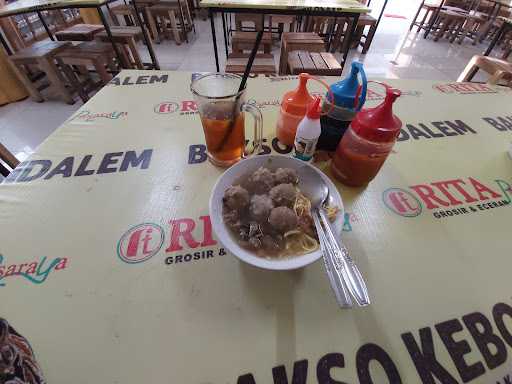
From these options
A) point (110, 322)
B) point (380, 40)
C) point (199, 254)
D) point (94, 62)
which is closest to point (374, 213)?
point (199, 254)

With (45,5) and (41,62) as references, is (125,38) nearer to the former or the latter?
(45,5)

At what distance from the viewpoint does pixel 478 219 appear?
1.75 feet

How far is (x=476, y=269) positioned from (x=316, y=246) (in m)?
0.34

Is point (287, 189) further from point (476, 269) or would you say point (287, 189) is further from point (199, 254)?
point (476, 269)

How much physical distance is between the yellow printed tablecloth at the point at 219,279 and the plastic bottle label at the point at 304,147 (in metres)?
0.12

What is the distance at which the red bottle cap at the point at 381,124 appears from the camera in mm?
450

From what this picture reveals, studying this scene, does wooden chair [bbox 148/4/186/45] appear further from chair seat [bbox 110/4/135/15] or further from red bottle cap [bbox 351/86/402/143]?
red bottle cap [bbox 351/86/402/143]

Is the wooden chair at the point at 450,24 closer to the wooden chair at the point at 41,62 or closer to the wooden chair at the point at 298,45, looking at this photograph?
the wooden chair at the point at 298,45

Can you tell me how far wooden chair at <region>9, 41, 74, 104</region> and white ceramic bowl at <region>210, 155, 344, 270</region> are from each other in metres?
2.27

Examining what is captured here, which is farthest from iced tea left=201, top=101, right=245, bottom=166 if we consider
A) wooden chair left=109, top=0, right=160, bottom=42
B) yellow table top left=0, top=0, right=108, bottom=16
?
wooden chair left=109, top=0, right=160, bottom=42

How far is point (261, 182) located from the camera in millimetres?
464

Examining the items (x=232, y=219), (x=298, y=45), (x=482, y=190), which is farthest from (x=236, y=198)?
(x=298, y=45)

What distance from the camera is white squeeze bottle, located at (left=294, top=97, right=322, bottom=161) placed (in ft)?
1.68

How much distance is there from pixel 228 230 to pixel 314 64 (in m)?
1.45
